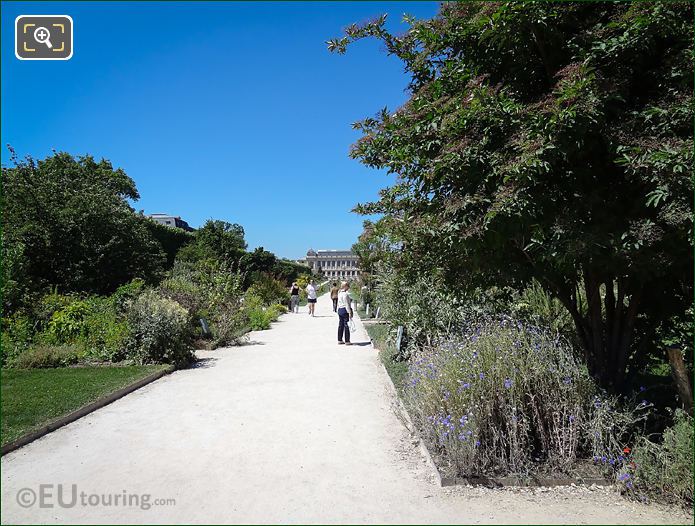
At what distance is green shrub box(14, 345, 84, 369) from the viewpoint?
7969 mm

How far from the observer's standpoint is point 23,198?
43.0 feet

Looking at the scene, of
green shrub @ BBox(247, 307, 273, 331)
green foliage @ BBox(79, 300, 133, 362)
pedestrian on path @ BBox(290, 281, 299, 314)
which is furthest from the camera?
pedestrian on path @ BBox(290, 281, 299, 314)

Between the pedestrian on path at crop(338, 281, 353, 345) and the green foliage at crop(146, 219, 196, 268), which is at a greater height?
the green foliage at crop(146, 219, 196, 268)

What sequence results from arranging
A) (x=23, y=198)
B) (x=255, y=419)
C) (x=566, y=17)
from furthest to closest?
(x=23, y=198), (x=255, y=419), (x=566, y=17)

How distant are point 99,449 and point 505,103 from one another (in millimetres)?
4965

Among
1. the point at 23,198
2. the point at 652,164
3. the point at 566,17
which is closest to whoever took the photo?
the point at 652,164

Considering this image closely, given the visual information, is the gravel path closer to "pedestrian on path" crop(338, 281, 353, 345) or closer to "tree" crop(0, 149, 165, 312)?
"pedestrian on path" crop(338, 281, 353, 345)

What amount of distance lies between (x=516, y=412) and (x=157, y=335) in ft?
22.1

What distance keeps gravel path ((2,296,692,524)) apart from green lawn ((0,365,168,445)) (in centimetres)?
34

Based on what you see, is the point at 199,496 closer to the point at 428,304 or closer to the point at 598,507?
the point at 598,507

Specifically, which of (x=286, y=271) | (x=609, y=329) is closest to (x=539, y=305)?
(x=609, y=329)

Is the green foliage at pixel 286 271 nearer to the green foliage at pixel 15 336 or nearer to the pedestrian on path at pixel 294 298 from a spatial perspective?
the pedestrian on path at pixel 294 298

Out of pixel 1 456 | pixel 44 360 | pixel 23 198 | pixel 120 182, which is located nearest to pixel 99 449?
pixel 1 456

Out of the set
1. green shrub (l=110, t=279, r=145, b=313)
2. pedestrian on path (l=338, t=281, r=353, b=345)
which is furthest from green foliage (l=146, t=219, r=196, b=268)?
pedestrian on path (l=338, t=281, r=353, b=345)
